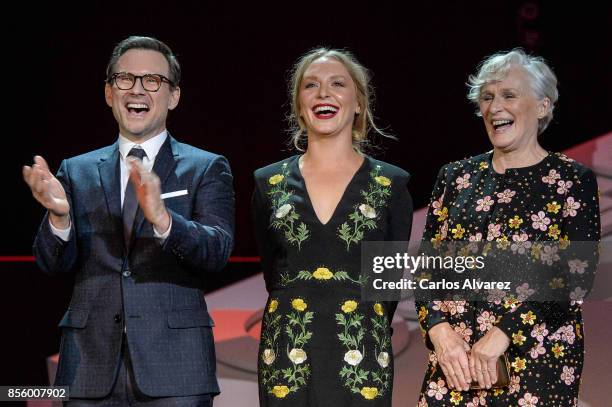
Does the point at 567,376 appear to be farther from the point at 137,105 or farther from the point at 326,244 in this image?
the point at 137,105

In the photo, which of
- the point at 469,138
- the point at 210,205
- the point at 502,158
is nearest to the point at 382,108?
the point at 469,138

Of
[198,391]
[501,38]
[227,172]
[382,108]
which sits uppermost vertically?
[501,38]

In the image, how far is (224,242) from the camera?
256cm

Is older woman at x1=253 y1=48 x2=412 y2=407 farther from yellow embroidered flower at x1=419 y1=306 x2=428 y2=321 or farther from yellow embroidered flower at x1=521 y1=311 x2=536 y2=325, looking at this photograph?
yellow embroidered flower at x1=521 y1=311 x2=536 y2=325

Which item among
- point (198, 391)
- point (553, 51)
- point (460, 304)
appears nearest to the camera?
point (198, 391)

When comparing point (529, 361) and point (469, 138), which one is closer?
point (529, 361)

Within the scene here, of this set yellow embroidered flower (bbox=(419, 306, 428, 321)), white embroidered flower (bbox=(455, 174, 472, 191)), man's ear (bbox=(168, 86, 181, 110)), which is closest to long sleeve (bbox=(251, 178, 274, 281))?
man's ear (bbox=(168, 86, 181, 110))

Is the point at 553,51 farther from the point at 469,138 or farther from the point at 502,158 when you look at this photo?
the point at 502,158

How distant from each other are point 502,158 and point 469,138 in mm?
1319

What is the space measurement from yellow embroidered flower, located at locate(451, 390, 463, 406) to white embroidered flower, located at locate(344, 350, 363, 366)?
28 cm

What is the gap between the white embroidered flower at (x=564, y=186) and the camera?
266 cm

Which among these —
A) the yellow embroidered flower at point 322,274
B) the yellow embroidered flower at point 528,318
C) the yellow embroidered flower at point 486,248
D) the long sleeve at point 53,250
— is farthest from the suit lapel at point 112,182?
the yellow embroidered flower at point 528,318

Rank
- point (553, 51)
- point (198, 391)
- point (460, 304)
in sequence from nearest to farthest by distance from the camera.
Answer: point (198, 391) < point (460, 304) < point (553, 51)

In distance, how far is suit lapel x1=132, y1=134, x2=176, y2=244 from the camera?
259cm
